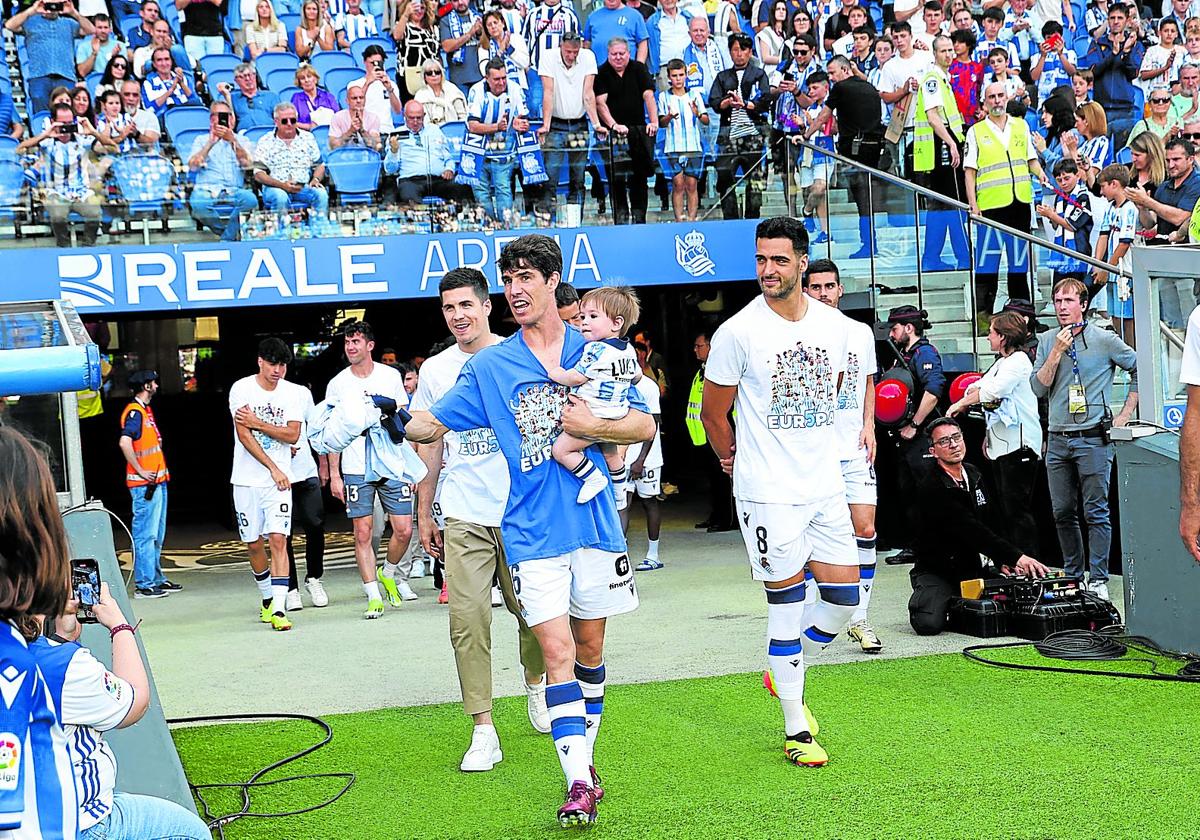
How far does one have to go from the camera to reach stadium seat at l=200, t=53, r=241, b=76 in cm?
1580

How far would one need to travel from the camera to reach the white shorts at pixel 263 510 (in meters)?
9.84

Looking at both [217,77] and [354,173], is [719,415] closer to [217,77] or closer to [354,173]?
[354,173]

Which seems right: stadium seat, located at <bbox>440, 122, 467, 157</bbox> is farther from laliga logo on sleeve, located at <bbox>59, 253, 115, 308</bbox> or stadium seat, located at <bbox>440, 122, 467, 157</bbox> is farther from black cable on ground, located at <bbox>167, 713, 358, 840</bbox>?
black cable on ground, located at <bbox>167, 713, 358, 840</bbox>

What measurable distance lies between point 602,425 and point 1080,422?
17.5 ft

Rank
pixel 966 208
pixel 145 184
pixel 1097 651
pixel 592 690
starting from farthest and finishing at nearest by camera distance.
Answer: pixel 145 184 < pixel 966 208 < pixel 1097 651 < pixel 592 690

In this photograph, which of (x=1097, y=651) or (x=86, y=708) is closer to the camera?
(x=86, y=708)

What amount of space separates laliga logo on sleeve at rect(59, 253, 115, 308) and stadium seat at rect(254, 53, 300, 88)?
13.4 ft

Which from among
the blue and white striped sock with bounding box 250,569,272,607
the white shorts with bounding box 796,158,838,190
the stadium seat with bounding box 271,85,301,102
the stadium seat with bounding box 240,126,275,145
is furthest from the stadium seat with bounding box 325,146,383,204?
the blue and white striped sock with bounding box 250,569,272,607

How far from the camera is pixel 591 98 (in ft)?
45.6

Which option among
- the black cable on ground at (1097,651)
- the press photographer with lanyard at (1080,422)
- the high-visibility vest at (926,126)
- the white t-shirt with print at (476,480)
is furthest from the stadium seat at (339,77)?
the black cable on ground at (1097,651)

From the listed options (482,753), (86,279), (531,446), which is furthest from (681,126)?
(531,446)

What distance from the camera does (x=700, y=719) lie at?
649 cm

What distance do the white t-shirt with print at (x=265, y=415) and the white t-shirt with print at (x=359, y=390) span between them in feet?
1.18

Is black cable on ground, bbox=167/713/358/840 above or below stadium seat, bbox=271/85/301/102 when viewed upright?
below
